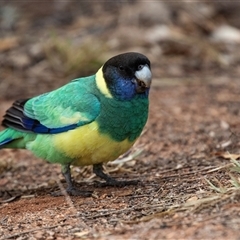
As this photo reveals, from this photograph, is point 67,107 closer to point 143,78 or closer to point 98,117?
point 98,117

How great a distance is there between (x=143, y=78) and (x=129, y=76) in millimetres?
121

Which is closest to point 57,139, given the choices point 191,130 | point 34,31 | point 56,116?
point 56,116

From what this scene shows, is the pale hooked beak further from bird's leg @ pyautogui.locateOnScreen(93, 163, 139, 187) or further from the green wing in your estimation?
bird's leg @ pyautogui.locateOnScreen(93, 163, 139, 187)

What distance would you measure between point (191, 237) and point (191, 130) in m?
2.85

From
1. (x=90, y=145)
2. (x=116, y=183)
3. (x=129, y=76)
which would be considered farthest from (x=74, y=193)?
(x=129, y=76)

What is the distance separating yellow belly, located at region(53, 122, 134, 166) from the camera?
4211 millimetres

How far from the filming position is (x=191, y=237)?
3.07 m

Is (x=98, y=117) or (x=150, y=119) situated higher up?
(x=98, y=117)

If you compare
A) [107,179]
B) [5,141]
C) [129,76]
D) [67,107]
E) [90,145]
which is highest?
[129,76]

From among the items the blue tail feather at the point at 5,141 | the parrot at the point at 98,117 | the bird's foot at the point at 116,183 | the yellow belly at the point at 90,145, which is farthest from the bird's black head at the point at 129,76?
the blue tail feather at the point at 5,141

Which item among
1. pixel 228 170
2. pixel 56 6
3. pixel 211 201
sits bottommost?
pixel 56 6

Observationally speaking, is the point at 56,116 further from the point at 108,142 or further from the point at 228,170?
the point at 228,170

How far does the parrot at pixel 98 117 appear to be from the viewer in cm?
423

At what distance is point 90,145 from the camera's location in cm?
422
